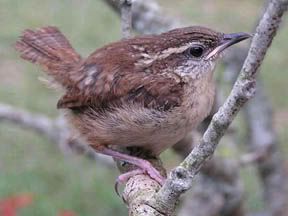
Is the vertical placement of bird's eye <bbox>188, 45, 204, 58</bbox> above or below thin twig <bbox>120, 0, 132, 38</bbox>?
below

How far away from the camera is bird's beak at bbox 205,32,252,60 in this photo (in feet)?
9.91

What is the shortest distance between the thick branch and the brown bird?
67cm

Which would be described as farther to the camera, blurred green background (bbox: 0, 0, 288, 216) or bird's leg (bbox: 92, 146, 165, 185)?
blurred green background (bbox: 0, 0, 288, 216)

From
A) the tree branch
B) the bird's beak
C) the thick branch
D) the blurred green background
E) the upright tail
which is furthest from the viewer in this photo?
the blurred green background

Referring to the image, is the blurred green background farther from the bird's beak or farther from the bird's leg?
the bird's beak

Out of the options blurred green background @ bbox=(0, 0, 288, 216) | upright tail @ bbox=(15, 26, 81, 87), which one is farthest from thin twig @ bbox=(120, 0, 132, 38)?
blurred green background @ bbox=(0, 0, 288, 216)

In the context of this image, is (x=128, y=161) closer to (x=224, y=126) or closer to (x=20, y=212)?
(x=224, y=126)

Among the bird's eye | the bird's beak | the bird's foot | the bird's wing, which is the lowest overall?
the bird's foot

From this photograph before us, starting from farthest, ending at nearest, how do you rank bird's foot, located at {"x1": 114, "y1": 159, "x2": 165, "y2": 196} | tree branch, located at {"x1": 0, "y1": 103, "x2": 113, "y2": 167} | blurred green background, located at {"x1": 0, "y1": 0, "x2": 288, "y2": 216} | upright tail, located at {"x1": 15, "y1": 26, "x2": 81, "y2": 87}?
blurred green background, located at {"x1": 0, "y1": 0, "x2": 288, "y2": 216} < tree branch, located at {"x1": 0, "y1": 103, "x2": 113, "y2": 167} < upright tail, located at {"x1": 15, "y1": 26, "x2": 81, "y2": 87} < bird's foot, located at {"x1": 114, "y1": 159, "x2": 165, "y2": 196}

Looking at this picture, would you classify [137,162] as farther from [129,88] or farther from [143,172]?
[129,88]

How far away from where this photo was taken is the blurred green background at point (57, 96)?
22.8 feet

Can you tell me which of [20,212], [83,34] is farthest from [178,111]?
[83,34]

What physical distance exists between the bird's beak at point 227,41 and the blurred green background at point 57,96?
3526mm

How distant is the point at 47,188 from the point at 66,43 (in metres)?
3.56
